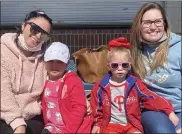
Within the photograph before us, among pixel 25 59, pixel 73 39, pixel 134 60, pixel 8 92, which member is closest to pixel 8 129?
pixel 8 92

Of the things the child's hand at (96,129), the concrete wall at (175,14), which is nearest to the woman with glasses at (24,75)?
the child's hand at (96,129)

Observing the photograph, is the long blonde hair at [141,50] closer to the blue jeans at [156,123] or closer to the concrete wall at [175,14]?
the blue jeans at [156,123]

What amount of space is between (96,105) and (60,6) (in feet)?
10.9

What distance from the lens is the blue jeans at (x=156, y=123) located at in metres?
2.94

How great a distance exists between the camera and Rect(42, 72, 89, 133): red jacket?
9.80 feet

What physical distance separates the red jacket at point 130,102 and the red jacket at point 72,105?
13 centimetres

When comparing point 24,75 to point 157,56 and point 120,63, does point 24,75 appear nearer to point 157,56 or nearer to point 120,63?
point 120,63

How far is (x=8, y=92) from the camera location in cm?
298

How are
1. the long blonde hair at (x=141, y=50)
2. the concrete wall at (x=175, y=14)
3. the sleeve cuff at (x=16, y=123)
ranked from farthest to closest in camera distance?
1. the concrete wall at (x=175, y=14)
2. the long blonde hair at (x=141, y=50)
3. the sleeve cuff at (x=16, y=123)

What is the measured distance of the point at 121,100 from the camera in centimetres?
308

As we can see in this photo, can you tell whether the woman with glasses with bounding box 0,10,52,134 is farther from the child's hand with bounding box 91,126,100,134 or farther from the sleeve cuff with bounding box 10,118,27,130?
the child's hand with bounding box 91,126,100,134

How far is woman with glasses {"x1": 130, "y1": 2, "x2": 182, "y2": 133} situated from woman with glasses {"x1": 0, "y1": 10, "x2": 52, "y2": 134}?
720mm

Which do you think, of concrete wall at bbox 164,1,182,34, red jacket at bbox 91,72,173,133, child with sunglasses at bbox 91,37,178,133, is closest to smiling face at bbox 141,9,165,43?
child with sunglasses at bbox 91,37,178,133

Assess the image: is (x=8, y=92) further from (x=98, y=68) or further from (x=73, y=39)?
(x=73, y=39)
